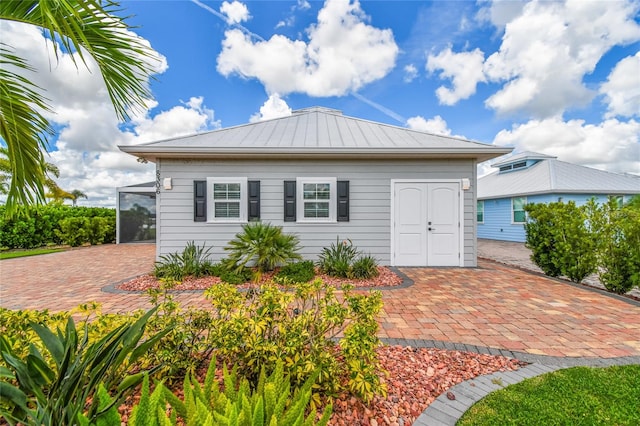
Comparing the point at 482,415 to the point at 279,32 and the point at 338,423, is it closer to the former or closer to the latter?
the point at 338,423

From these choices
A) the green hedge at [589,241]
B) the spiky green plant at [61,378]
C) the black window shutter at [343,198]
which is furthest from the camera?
the black window shutter at [343,198]

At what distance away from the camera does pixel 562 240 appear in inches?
216

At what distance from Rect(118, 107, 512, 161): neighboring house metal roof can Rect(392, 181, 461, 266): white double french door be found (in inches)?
37.8

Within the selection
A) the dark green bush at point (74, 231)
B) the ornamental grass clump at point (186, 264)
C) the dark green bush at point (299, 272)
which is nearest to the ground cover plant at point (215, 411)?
the dark green bush at point (299, 272)

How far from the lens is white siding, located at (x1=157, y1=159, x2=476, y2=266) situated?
653 cm

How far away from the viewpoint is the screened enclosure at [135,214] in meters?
12.8

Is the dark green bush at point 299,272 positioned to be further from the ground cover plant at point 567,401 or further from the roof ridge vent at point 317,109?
the roof ridge vent at point 317,109

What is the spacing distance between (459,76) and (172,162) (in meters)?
11.2

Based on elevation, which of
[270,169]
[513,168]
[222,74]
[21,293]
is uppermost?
[222,74]

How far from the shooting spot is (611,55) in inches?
398

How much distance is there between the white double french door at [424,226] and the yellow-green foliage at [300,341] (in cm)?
497

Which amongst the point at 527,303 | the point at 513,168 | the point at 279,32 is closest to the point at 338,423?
the point at 527,303

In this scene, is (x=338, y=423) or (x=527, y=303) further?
(x=527, y=303)

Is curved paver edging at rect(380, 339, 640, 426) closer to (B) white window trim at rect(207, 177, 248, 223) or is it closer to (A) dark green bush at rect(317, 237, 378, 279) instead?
(A) dark green bush at rect(317, 237, 378, 279)
